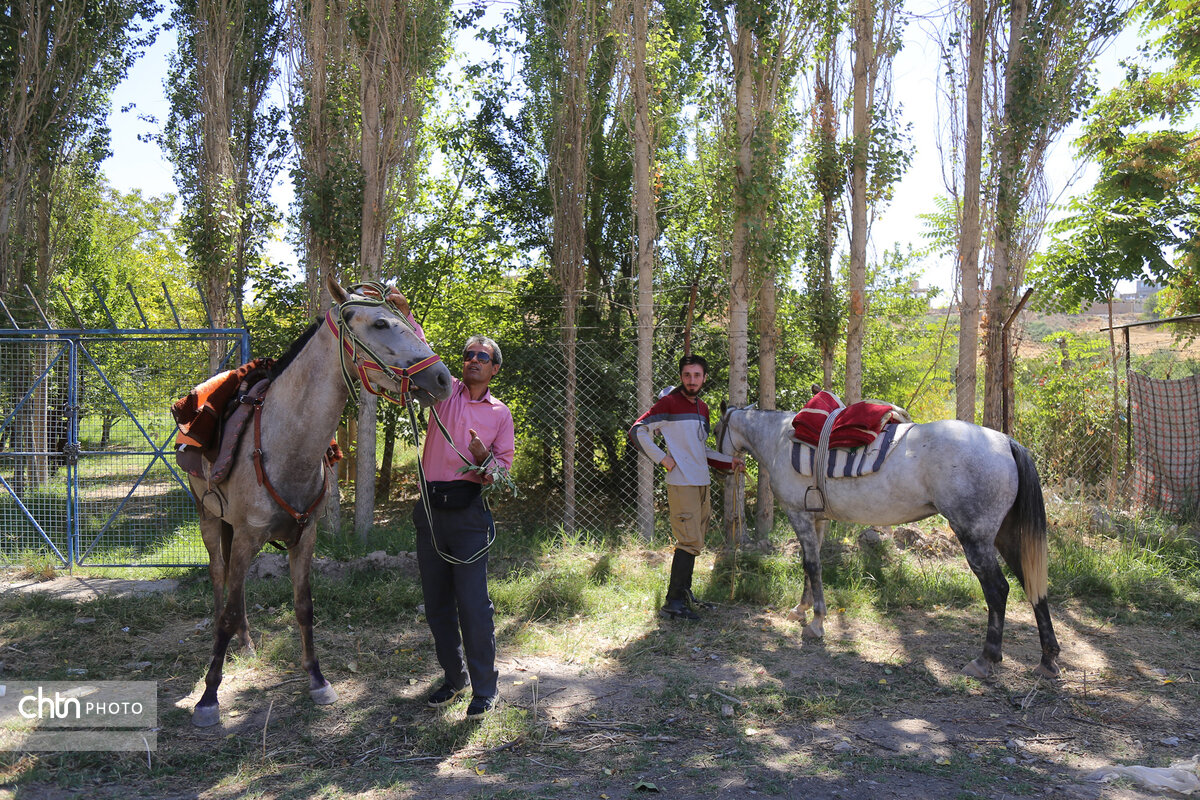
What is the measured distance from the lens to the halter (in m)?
3.50

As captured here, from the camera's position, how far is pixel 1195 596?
6.17 meters

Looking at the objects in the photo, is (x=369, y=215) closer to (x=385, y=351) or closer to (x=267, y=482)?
(x=267, y=482)

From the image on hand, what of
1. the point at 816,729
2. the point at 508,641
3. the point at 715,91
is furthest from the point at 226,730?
the point at 715,91

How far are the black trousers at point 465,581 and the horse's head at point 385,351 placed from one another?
27.4 inches

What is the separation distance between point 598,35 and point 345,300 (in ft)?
19.5

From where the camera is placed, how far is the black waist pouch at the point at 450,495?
12.6ft

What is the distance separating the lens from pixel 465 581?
385 centimetres

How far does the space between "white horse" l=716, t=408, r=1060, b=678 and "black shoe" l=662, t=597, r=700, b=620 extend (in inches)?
33.9

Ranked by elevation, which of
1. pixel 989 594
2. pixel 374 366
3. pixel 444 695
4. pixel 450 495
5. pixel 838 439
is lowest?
pixel 444 695

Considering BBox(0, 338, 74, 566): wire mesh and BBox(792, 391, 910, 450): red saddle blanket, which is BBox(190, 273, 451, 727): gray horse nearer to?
BBox(792, 391, 910, 450): red saddle blanket

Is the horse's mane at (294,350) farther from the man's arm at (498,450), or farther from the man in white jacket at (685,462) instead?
the man in white jacket at (685,462)

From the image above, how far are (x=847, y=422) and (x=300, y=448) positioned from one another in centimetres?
358

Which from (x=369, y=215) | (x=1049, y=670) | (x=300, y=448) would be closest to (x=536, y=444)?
(x=369, y=215)

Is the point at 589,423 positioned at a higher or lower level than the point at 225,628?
higher
